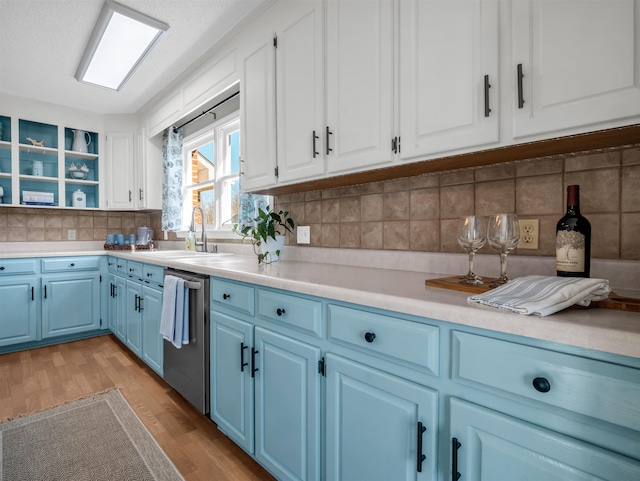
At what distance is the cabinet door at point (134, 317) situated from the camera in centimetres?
261

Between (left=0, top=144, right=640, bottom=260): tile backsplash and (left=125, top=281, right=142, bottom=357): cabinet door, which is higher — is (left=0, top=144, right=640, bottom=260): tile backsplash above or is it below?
above

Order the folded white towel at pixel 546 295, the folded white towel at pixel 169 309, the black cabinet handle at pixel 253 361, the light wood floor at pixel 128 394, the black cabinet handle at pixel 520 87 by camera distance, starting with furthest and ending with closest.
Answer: the folded white towel at pixel 169 309
the light wood floor at pixel 128 394
the black cabinet handle at pixel 253 361
the black cabinet handle at pixel 520 87
the folded white towel at pixel 546 295

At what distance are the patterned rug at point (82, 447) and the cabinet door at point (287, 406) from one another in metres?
0.48

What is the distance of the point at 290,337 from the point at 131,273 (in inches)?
83.4

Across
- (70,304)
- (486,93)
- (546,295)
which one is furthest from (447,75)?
(70,304)

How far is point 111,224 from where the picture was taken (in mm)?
4090

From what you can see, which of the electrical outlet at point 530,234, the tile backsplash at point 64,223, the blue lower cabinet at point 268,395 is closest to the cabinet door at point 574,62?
the electrical outlet at point 530,234

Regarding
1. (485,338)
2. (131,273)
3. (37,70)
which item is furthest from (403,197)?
(37,70)

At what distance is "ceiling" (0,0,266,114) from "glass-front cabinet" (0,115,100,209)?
405mm

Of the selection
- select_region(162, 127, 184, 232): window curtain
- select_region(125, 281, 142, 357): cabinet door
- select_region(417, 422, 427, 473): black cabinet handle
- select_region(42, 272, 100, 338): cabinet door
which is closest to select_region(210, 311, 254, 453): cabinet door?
select_region(417, 422, 427, 473): black cabinet handle

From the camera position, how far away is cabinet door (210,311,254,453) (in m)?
1.49

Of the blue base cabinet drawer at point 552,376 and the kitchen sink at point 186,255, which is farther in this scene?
the kitchen sink at point 186,255

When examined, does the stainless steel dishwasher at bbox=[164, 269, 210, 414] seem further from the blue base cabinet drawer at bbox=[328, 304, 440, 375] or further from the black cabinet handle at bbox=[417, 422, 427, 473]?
the black cabinet handle at bbox=[417, 422, 427, 473]

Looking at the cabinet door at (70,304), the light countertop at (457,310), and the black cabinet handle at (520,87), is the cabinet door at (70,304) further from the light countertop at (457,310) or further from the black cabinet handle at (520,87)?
the black cabinet handle at (520,87)
